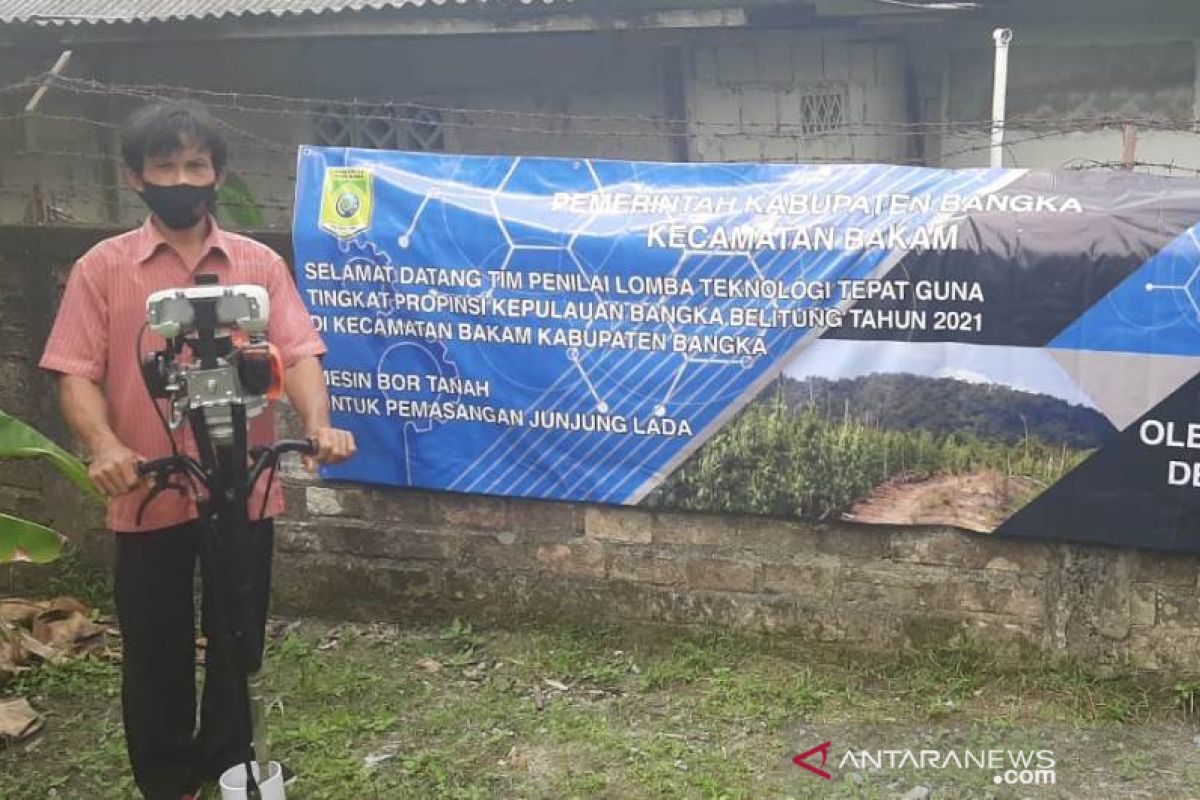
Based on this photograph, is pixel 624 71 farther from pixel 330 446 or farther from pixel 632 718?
pixel 330 446

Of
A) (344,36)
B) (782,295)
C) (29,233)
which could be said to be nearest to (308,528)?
(29,233)

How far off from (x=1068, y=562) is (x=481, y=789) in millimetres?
1952

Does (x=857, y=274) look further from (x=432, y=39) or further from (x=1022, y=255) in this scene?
(x=432, y=39)

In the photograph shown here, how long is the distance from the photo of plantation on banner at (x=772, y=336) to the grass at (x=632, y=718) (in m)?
0.51

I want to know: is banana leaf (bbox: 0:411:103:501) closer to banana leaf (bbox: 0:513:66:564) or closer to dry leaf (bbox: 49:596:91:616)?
banana leaf (bbox: 0:513:66:564)

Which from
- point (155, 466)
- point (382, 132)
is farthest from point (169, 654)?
point (382, 132)

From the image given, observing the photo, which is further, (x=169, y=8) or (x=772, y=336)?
(x=169, y=8)

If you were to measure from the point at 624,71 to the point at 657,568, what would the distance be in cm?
481

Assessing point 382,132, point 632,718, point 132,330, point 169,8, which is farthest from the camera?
point 382,132

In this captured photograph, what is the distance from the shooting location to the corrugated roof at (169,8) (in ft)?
23.3

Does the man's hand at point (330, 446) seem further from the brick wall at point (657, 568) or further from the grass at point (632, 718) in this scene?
the brick wall at point (657, 568)

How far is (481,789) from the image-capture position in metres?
3.26

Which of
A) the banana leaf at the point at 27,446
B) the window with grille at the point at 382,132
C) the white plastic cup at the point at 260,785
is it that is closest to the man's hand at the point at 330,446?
the white plastic cup at the point at 260,785

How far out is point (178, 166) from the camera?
2850 mm
